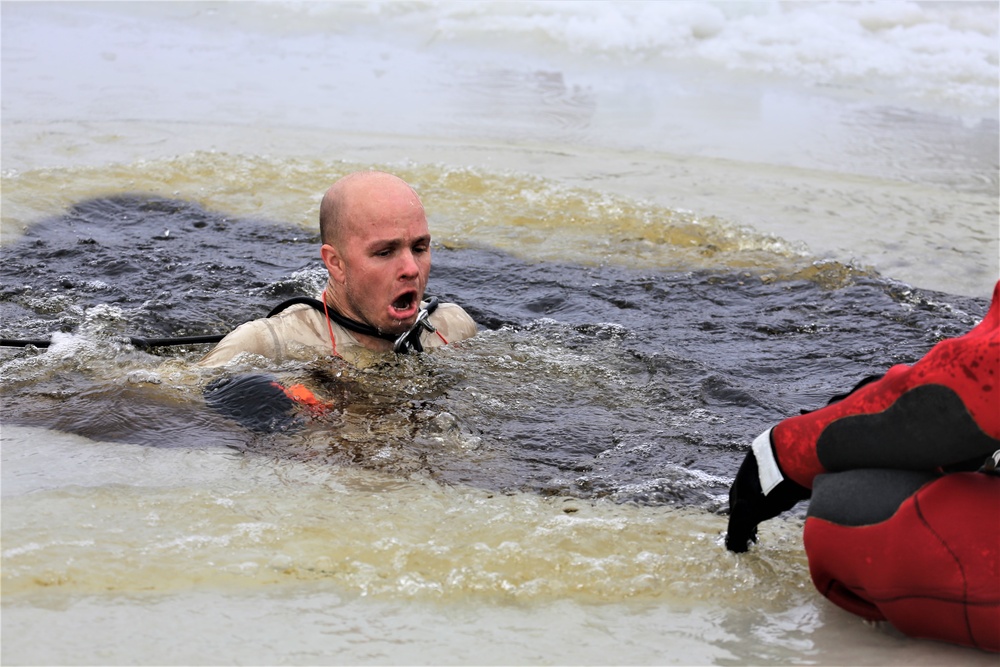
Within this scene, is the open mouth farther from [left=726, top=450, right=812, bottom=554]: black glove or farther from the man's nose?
[left=726, top=450, right=812, bottom=554]: black glove

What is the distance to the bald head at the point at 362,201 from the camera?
169 inches

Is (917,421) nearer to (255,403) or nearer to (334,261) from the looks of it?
(255,403)

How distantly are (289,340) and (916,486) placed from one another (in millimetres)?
2628

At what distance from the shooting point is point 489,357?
4793 mm

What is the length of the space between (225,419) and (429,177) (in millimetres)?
4196

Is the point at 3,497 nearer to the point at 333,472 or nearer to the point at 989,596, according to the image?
the point at 333,472

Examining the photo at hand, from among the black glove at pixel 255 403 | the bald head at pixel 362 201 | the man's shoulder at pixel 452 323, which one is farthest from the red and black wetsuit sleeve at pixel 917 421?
the man's shoulder at pixel 452 323

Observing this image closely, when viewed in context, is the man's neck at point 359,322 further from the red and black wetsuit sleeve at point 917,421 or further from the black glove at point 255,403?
the red and black wetsuit sleeve at point 917,421

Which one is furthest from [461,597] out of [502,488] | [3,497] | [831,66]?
[831,66]

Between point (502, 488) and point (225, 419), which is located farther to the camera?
point (225, 419)

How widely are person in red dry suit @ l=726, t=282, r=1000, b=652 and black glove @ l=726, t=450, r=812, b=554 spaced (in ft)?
0.22

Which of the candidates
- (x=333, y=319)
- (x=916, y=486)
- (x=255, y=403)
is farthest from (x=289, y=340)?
(x=916, y=486)

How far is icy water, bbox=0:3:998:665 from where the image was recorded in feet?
9.09

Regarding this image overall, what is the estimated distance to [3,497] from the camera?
3.18 metres
